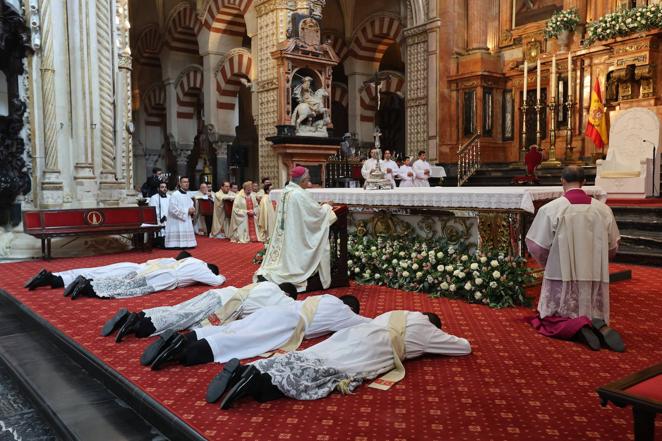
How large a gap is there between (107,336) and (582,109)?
12.1 metres

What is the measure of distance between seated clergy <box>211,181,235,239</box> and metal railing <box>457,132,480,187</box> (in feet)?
18.7

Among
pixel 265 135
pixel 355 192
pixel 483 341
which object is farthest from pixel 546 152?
pixel 483 341

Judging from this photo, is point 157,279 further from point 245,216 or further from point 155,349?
point 245,216

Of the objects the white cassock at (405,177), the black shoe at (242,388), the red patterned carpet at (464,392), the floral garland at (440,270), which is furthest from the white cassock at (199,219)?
the black shoe at (242,388)

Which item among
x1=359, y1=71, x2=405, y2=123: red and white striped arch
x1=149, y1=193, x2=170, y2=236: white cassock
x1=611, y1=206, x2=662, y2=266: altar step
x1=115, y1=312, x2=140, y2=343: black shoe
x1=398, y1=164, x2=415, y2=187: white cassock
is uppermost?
x1=359, y1=71, x2=405, y2=123: red and white striped arch

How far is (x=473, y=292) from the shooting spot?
5.44m

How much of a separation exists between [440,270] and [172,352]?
10.3 ft

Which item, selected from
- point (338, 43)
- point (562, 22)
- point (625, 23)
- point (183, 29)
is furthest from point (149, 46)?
point (625, 23)

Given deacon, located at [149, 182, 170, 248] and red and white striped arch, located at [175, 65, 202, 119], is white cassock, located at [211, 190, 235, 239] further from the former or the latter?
red and white striped arch, located at [175, 65, 202, 119]

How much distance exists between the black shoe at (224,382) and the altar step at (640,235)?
661 centimetres

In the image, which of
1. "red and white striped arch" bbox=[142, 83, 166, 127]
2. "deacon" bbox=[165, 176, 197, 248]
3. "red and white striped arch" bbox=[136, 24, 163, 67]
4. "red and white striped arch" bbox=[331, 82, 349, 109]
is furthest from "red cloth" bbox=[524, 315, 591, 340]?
"red and white striped arch" bbox=[142, 83, 166, 127]

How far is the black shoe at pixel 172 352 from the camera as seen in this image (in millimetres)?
3467

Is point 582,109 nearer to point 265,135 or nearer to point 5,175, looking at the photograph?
point 265,135

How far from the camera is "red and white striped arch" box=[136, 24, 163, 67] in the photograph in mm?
19125
